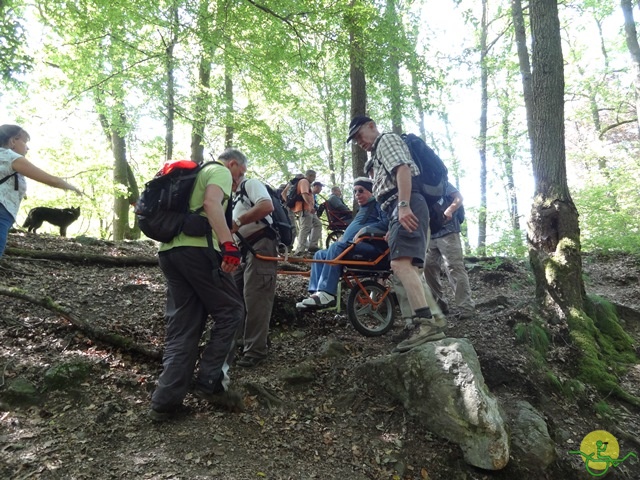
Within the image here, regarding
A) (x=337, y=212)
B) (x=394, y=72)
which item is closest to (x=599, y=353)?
(x=394, y=72)

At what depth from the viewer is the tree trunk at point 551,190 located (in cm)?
487

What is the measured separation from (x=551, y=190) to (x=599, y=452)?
3.05 metres

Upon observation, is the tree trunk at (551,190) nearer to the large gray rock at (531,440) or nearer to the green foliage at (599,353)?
the green foliage at (599,353)

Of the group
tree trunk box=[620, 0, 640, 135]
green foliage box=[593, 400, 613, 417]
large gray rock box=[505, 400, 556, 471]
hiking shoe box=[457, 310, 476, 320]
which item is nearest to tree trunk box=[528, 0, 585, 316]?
hiking shoe box=[457, 310, 476, 320]

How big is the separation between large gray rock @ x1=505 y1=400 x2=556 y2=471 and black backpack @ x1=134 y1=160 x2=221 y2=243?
3151 mm

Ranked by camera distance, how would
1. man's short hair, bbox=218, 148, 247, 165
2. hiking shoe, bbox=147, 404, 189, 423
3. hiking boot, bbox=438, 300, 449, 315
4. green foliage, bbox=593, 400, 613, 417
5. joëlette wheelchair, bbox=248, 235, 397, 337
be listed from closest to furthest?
hiking shoe, bbox=147, 404, 189, 423
green foliage, bbox=593, 400, 613, 417
man's short hair, bbox=218, 148, 247, 165
joëlette wheelchair, bbox=248, 235, 397, 337
hiking boot, bbox=438, 300, 449, 315

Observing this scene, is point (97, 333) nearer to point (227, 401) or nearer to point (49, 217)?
point (227, 401)

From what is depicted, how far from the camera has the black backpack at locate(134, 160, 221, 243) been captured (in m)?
3.12

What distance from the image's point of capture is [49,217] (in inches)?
405

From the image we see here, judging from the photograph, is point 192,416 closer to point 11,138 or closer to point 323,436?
point 323,436

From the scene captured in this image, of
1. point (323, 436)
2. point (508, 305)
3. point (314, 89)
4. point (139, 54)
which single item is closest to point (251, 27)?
point (139, 54)

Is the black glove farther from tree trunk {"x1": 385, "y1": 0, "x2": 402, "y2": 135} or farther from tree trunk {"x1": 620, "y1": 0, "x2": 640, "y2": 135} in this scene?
tree trunk {"x1": 620, "y1": 0, "x2": 640, "y2": 135}

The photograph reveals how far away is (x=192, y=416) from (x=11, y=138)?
3.26 meters

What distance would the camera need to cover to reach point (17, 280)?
5281 millimetres
